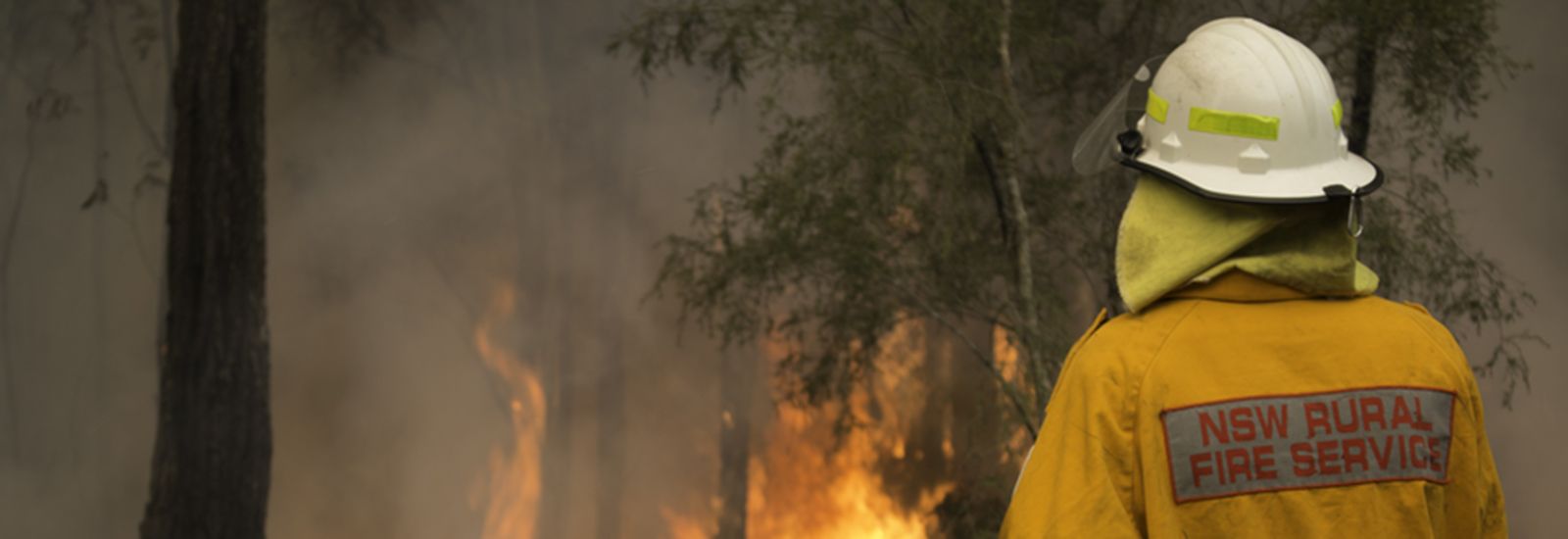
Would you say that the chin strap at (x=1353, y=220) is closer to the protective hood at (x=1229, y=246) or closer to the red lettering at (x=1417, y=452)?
the protective hood at (x=1229, y=246)

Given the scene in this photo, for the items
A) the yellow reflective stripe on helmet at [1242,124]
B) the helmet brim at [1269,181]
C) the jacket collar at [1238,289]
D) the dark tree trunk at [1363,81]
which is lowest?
the jacket collar at [1238,289]

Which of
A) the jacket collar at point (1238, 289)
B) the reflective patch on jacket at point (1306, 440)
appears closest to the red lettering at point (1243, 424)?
the reflective patch on jacket at point (1306, 440)

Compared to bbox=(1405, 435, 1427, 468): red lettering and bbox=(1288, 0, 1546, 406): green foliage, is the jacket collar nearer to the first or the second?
bbox=(1405, 435, 1427, 468): red lettering

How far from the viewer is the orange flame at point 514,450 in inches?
205

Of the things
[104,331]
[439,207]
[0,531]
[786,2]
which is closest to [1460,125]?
[786,2]

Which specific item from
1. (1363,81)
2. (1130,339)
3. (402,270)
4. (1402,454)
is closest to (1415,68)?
(1363,81)

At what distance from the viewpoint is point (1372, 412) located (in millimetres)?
1398

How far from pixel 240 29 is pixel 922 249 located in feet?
7.36

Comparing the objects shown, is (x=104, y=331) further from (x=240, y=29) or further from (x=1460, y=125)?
(x=1460, y=125)

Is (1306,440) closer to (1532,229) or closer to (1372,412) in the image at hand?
(1372,412)

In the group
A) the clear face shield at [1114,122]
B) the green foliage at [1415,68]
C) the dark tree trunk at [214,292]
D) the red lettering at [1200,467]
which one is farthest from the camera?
the dark tree trunk at [214,292]

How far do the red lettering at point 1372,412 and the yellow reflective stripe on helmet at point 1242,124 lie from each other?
0.89 ft

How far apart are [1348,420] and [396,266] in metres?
4.09

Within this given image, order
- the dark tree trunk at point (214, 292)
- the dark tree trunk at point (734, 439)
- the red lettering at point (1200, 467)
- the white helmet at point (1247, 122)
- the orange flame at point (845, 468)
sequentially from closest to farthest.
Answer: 1. the red lettering at point (1200, 467)
2. the white helmet at point (1247, 122)
3. the dark tree trunk at point (214, 292)
4. the dark tree trunk at point (734, 439)
5. the orange flame at point (845, 468)
